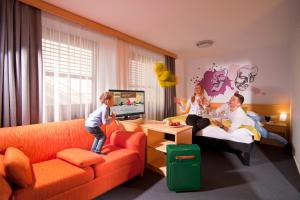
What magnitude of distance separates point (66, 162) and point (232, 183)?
81.1 inches

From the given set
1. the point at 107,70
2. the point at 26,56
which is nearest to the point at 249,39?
the point at 107,70

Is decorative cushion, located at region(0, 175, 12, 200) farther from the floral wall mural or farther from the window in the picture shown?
the floral wall mural

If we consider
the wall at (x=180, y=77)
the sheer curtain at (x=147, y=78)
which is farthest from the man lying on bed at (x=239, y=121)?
the wall at (x=180, y=77)

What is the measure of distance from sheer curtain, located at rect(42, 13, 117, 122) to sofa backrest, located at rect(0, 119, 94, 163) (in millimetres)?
386

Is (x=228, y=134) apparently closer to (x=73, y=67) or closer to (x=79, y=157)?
(x=79, y=157)

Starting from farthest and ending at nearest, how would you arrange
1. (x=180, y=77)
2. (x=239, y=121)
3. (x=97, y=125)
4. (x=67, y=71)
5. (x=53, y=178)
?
(x=180, y=77) → (x=239, y=121) → (x=67, y=71) → (x=97, y=125) → (x=53, y=178)

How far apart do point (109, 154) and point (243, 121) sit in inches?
99.7

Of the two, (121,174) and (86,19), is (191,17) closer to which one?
(86,19)

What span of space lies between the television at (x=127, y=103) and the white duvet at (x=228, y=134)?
1254mm

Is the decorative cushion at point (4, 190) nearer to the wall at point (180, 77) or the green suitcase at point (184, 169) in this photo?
the green suitcase at point (184, 169)

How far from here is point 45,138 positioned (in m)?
1.91

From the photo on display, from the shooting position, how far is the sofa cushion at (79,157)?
168 cm

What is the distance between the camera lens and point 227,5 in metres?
2.13

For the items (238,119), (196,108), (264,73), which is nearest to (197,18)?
(196,108)
